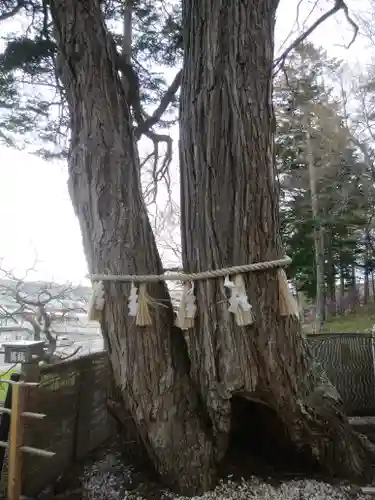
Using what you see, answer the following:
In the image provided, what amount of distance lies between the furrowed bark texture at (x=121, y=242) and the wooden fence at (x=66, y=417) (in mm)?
280

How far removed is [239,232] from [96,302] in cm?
76

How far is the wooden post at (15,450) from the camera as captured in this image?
5.75ft

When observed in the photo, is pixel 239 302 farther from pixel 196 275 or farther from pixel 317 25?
pixel 317 25

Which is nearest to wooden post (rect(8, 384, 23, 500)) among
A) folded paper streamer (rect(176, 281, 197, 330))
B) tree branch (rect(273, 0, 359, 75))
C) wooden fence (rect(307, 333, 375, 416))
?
folded paper streamer (rect(176, 281, 197, 330))

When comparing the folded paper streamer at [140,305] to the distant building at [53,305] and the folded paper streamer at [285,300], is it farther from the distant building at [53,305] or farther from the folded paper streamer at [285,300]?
the distant building at [53,305]

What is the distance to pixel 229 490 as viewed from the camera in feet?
6.12

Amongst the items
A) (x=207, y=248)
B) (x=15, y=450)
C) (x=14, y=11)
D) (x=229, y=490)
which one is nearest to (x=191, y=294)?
(x=207, y=248)

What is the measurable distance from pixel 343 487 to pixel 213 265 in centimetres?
119

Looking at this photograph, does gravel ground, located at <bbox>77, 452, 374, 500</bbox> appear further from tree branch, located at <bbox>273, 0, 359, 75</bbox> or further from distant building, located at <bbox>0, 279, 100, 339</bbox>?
tree branch, located at <bbox>273, 0, 359, 75</bbox>

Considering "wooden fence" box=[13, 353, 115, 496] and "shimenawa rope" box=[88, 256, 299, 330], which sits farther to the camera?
"wooden fence" box=[13, 353, 115, 496]

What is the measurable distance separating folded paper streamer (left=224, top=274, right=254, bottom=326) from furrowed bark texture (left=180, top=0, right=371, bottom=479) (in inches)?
2.6

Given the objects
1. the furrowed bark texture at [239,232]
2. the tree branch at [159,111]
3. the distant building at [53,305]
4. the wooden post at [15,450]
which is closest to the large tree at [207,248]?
the furrowed bark texture at [239,232]

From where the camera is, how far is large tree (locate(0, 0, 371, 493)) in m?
1.88

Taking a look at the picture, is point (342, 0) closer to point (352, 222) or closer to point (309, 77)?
point (309, 77)
